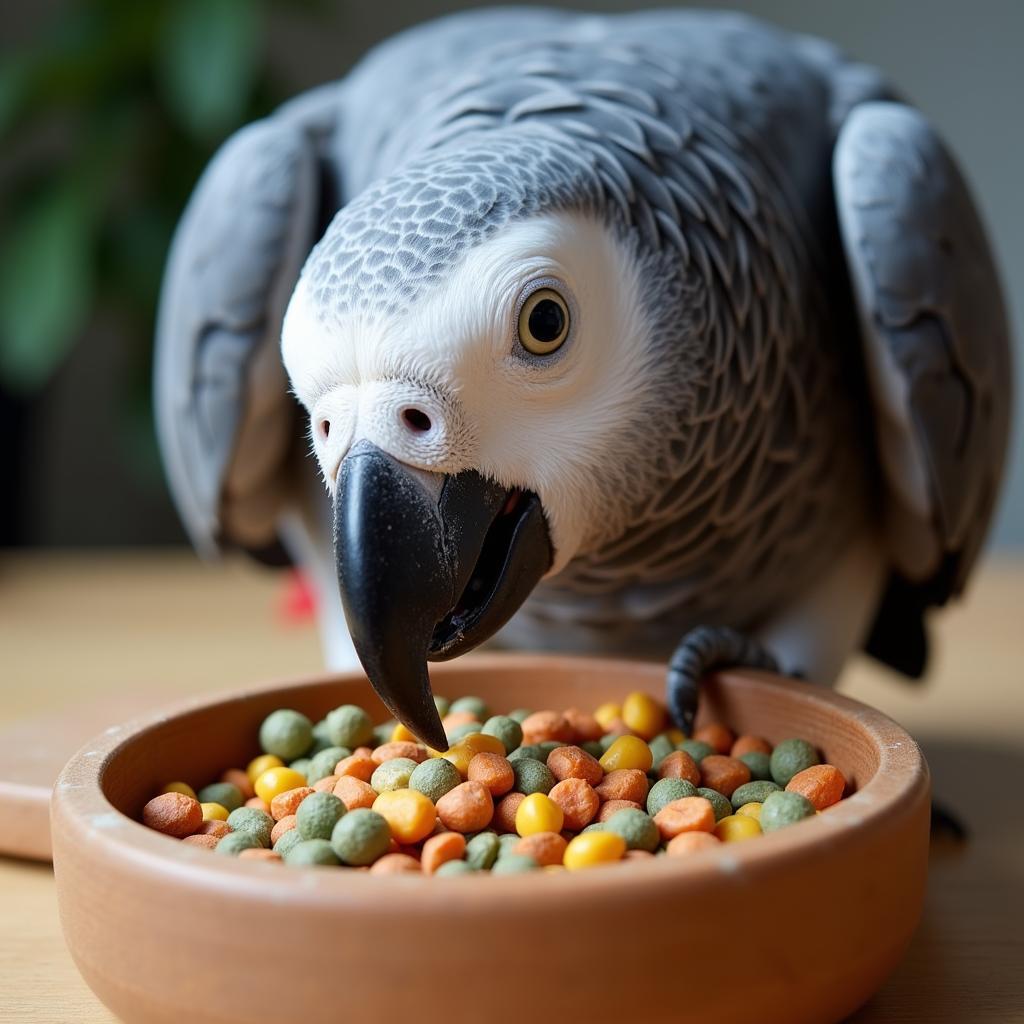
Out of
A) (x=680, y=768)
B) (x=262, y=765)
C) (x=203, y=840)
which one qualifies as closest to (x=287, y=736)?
(x=262, y=765)

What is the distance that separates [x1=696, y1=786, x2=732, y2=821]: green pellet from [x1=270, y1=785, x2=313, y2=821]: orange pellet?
0.21m

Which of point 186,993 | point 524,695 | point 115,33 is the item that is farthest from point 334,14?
point 186,993

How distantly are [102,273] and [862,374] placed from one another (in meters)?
1.57

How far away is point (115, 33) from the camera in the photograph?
200 cm

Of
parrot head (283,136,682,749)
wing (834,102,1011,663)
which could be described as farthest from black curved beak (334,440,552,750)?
wing (834,102,1011,663)

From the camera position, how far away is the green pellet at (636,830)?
1.85 ft

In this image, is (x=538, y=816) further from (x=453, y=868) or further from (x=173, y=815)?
(x=173, y=815)

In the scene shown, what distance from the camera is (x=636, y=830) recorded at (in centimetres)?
56

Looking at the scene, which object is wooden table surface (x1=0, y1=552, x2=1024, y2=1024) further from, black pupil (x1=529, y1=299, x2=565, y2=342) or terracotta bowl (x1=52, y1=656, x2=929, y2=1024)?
black pupil (x1=529, y1=299, x2=565, y2=342)

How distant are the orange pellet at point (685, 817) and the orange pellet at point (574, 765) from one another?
0.06m

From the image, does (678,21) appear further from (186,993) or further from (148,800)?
(186,993)

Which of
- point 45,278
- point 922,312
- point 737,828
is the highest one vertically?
point 922,312

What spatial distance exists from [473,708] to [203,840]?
211 mm

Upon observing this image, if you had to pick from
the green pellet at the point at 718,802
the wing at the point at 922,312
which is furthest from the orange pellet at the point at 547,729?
the wing at the point at 922,312
